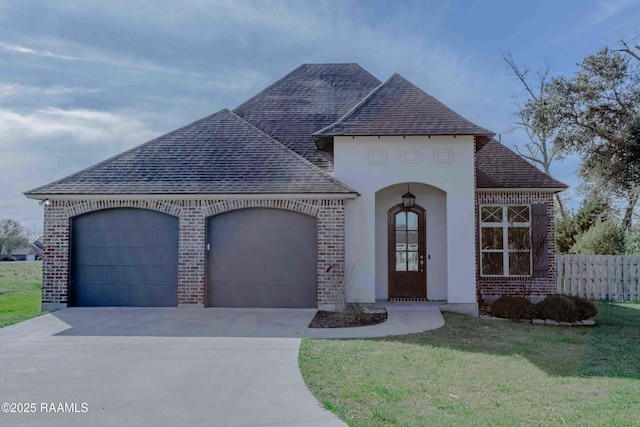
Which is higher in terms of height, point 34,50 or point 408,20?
point 408,20

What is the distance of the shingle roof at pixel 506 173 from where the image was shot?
13.5m

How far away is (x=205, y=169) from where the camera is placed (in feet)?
40.0

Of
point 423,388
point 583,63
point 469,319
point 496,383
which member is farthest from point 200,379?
point 583,63

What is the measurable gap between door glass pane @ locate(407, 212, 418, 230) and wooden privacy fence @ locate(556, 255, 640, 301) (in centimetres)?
585

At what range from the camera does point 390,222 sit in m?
13.0

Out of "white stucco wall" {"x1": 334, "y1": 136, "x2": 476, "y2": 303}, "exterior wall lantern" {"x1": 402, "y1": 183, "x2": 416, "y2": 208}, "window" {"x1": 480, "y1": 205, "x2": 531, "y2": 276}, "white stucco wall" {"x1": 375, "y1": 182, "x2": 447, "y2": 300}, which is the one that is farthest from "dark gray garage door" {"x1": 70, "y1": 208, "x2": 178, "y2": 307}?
"window" {"x1": 480, "y1": 205, "x2": 531, "y2": 276}

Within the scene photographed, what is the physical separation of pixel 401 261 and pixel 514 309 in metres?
3.12

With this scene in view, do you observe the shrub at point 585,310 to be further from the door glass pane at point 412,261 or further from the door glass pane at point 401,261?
the door glass pane at point 401,261

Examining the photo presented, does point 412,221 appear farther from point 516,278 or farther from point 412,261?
point 516,278

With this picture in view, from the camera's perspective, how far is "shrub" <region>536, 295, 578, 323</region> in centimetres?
1072

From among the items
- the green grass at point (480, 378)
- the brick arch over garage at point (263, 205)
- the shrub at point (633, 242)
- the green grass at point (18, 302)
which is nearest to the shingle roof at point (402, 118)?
the brick arch over garage at point (263, 205)

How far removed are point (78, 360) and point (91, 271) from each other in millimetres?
5374

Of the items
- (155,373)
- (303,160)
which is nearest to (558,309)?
(303,160)

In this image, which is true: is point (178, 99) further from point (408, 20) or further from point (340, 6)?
point (408, 20)
